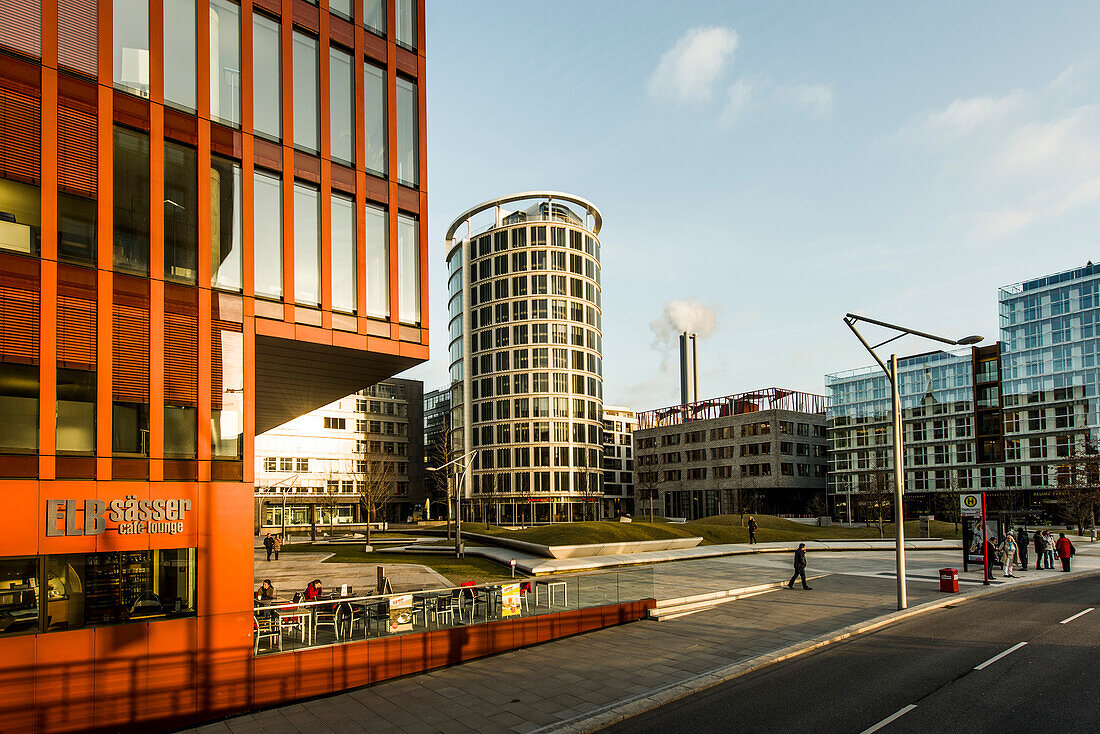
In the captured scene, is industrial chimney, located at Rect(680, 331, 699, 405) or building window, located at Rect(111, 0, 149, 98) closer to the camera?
building window, located at Rect(111, 0, 149, 98)

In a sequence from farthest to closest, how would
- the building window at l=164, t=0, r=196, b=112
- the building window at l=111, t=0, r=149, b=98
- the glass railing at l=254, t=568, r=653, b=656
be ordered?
the building window at l=164, t=0, r=196, b=112 → the glass railing at l=254, t=568, r=653, b=656 → the building window at l=111, t=0, r=149, b=98

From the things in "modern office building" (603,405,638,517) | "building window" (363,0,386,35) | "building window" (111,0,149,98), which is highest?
"building window" (363,0,386,35)

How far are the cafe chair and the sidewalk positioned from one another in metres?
1.36

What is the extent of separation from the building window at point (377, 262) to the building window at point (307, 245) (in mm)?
1357

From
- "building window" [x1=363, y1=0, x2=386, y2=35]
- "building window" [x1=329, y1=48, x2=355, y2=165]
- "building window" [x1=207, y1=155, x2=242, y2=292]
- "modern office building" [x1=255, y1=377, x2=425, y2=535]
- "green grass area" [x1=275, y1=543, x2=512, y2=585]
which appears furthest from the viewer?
"modern office building" [x1=255, y1=377, x2=425, y2=535]

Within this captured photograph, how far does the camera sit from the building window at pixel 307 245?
17.6 meters

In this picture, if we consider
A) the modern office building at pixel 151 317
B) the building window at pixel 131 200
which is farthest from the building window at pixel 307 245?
the building window at pixel 131 200

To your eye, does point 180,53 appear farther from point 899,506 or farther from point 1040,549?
point 1040,549

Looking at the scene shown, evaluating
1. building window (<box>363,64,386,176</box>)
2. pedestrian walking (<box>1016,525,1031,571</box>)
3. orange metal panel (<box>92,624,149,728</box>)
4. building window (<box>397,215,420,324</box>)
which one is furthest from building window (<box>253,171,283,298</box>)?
pedestrian walking (<box>1016,525,1031,571</box>)

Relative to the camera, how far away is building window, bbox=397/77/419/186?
2003cm

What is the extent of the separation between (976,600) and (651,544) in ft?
59.1

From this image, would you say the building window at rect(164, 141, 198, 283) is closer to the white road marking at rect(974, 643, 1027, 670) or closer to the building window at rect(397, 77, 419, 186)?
the building window at rect(397, 77, 419, 186)

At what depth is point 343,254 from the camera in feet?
60.7

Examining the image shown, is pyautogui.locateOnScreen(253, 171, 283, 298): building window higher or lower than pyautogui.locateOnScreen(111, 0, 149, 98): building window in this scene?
lower
